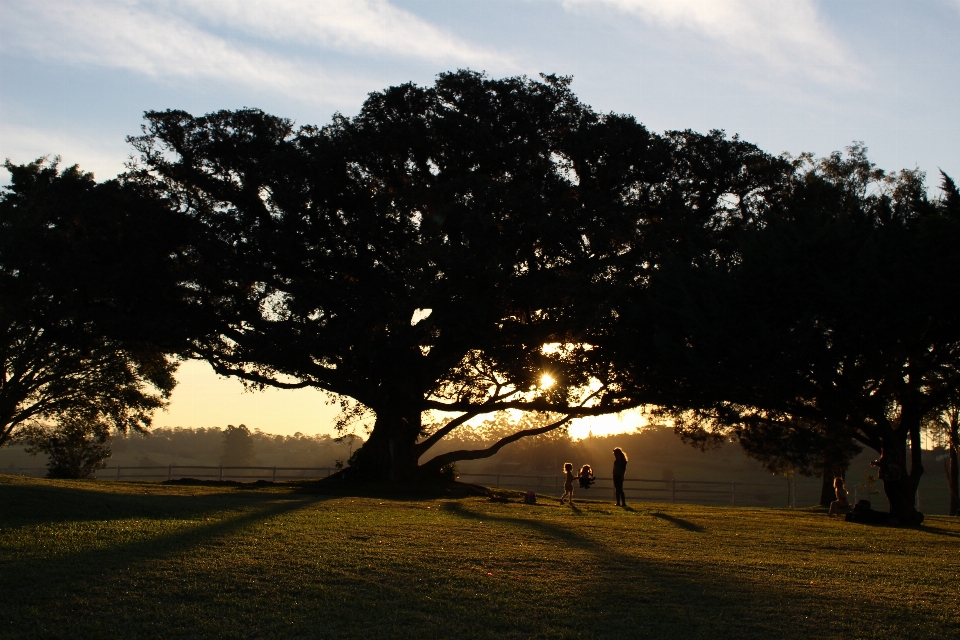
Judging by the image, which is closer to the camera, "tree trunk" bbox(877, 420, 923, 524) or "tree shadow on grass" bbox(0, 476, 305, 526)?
"tree shadow on grass" bbox(0, 476, 305, 526)

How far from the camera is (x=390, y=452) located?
100 ft

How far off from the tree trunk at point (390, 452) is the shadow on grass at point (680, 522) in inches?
460

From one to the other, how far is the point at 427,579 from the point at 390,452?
21865 mm

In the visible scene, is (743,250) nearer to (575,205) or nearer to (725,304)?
(725,304)

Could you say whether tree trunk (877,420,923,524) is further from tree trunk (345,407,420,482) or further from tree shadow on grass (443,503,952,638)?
tree trunk (345,407,420,482)

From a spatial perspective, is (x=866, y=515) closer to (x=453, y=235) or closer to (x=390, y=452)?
(x=453, y=235)

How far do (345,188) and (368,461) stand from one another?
10.4 meters

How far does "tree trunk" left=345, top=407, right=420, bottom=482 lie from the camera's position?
30.2 metres

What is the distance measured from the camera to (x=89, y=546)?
10070 millimetres

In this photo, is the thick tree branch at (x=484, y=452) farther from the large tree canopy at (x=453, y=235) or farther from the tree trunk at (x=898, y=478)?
the tree trunk at (x=898, y=478)

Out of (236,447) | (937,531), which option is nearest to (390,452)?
(937,531)

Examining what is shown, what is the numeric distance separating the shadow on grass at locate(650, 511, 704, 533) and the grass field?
135 cm

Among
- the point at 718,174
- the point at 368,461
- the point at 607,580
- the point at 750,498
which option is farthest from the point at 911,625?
the point at 750,498

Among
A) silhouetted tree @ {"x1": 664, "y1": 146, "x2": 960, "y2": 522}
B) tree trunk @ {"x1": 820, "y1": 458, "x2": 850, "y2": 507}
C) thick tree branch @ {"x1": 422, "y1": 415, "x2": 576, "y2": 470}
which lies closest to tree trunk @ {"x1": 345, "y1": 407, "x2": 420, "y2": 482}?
thick tree branch @ {"x1": 422, "y1": 415, "x2": 576, "y2": 470}
